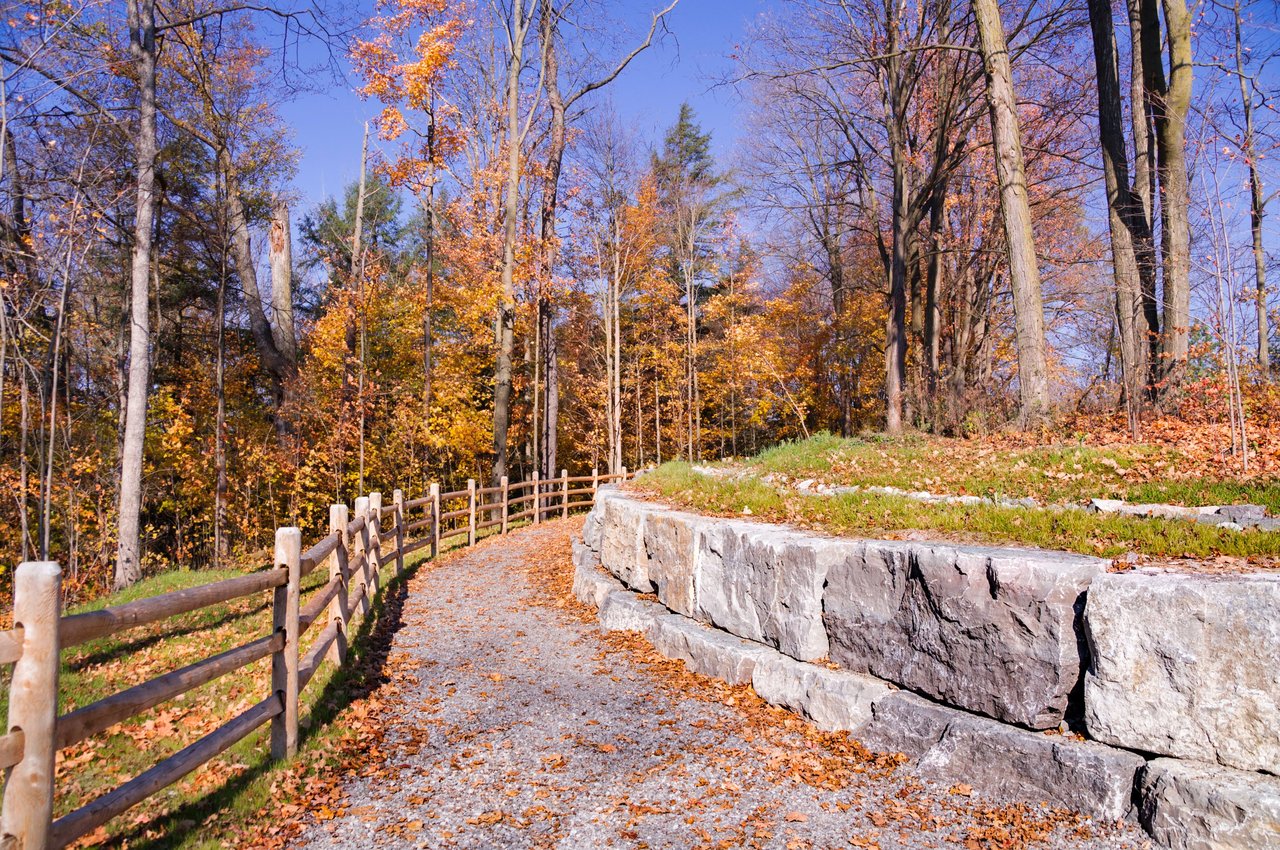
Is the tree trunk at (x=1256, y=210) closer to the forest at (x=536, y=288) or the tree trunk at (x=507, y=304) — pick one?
the forest at (x=536, y=288)

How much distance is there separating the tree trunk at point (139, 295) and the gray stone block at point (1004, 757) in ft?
35.5

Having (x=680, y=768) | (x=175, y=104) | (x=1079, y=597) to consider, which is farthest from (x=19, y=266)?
(x=1079, y=597)

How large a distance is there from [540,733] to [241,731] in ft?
5.98

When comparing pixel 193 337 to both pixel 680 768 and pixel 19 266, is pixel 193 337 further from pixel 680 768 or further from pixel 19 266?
pixel 680 768

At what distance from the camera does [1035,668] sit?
12.3ft

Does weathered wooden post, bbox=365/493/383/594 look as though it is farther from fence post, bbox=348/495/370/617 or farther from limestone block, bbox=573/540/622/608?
limestone block, bbox=573/540/622/608

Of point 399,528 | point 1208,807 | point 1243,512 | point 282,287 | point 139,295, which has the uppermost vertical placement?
point 282,287

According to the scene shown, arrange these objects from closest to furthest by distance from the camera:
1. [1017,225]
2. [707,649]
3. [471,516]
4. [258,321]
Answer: [707,649], [1017,225], [471,516], [258,321]

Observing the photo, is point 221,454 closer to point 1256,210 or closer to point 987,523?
point 987,523

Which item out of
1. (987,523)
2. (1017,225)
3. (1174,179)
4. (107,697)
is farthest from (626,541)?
(1174,179)

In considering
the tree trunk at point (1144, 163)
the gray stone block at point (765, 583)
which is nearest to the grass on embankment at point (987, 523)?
the gray stone block at point (765, 583)

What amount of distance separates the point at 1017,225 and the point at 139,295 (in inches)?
489

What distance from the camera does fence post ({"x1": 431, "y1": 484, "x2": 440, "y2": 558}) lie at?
12.4 metres

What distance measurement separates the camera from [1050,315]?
66.6 ft
